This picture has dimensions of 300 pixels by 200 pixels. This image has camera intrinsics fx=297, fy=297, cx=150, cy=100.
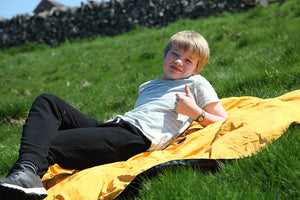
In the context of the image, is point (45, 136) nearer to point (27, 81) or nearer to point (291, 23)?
point (291, 23)

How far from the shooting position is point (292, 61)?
4.14 meters

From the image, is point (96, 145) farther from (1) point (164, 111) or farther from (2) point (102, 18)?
(2) point (102, 18)

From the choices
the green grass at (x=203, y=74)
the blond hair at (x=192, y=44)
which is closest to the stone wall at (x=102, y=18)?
the green grass at (x=203, y=74)

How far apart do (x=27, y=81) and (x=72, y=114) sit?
682cm

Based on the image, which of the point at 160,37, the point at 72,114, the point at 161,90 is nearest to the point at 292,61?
the point at 161,90

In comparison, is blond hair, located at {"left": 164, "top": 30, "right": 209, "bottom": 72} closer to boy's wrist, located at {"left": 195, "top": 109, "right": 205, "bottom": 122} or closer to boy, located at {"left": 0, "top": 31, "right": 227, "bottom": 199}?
boy, located at {"left": 0, "top": 31, "right": 227, "bottom": 199}

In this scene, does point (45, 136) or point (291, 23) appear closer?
point (45, 136)

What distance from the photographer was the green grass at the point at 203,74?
1.73 meters

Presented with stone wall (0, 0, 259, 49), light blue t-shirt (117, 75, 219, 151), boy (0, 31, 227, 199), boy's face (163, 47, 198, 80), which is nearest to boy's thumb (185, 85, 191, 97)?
boy (0, 31, 227, 199)

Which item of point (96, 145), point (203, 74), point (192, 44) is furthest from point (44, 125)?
point (203, 74)

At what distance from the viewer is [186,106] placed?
8.63ft

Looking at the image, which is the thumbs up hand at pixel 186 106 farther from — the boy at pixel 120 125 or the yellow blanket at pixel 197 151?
the yellow blanket at pixel 197 151

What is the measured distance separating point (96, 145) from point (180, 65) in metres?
1.12

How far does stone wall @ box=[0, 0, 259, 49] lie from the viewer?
11469 millimetres
